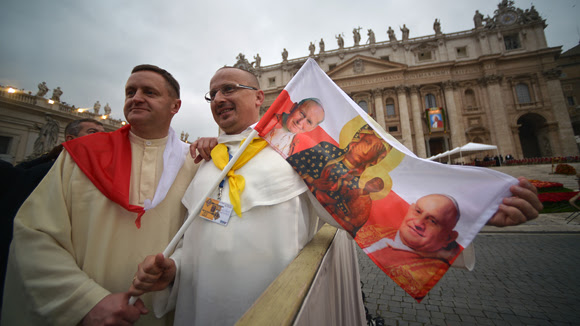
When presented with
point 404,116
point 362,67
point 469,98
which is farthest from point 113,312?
point 469,98

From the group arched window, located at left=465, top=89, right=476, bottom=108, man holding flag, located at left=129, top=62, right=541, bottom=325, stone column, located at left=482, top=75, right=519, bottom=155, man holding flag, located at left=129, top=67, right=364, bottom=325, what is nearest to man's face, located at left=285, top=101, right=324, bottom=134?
man holding flag, located at left=129, top=62, right=541, bottom=325

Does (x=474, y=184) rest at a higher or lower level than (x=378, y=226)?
higher

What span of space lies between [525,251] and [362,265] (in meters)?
Result: 3.67

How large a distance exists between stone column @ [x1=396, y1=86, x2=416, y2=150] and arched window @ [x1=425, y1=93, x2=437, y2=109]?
8.65 feet

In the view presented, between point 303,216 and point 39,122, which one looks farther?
point 39,122

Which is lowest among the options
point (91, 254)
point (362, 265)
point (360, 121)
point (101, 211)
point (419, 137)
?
point (362, 265)

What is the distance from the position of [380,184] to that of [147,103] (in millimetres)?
1830

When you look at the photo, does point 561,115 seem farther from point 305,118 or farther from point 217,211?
point 217,211

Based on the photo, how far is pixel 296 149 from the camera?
1.53m

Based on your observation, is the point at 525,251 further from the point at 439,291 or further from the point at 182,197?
the point at 182,197

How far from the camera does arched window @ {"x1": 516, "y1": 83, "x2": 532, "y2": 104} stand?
23.1 m

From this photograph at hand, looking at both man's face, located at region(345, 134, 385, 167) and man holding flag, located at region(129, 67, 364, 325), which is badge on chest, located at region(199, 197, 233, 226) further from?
man's face, located at region(345, 134, 385, 167)

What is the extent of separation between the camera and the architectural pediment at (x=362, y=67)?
25500 millimetres

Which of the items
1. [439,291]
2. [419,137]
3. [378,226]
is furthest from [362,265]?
[419,137]
